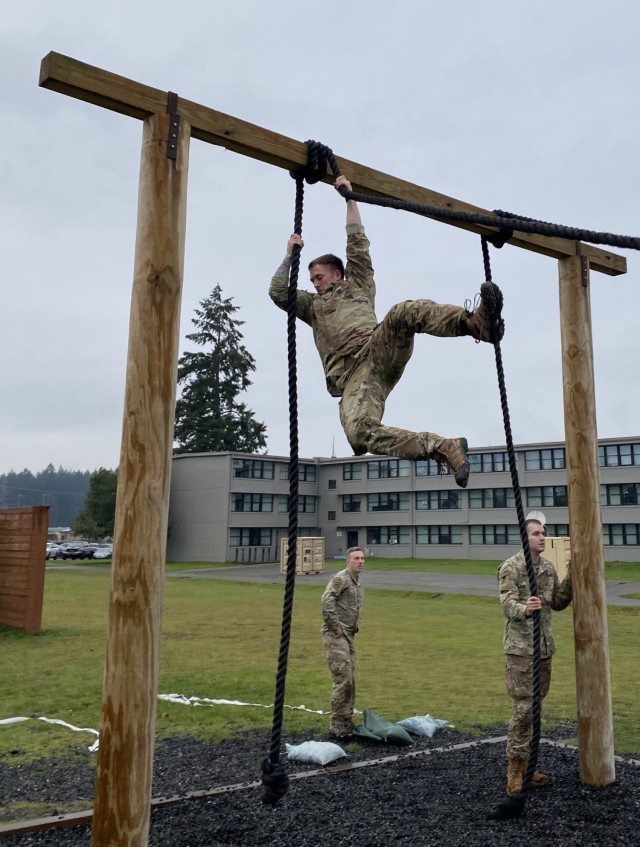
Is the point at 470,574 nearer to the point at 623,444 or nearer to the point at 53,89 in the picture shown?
the point at 623,444

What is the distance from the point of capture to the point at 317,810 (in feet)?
17.6

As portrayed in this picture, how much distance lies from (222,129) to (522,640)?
14.2 feet

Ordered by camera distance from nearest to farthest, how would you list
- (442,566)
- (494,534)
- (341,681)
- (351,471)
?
(341,681) → (442,566) → (494,534) → (351,471)

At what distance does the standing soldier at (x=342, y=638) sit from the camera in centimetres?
759

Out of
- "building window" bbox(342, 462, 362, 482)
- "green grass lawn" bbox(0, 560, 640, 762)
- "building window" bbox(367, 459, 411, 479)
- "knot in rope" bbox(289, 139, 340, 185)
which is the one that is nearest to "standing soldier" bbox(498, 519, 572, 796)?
"green grass lawn" bbox(0, 560, 640, 762)

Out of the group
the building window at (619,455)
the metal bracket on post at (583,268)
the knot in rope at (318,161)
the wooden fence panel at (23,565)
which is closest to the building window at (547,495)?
the building window at (619,455)

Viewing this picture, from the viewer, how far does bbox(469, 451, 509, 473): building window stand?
1966 inches

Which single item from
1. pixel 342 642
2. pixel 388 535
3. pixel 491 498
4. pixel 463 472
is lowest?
pixel 342 642

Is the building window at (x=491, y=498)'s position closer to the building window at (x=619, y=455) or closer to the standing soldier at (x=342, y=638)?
the building window at (x=619, y=455)

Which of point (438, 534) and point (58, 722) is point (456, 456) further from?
point (438, 534)

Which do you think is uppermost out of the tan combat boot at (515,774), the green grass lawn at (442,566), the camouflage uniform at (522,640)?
the camouflage uniform at (522,640)

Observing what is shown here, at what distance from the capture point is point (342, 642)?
803 cm

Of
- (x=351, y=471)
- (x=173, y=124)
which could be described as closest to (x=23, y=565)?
(x=173, y=124)

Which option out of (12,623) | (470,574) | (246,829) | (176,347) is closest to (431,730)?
(246,829)
